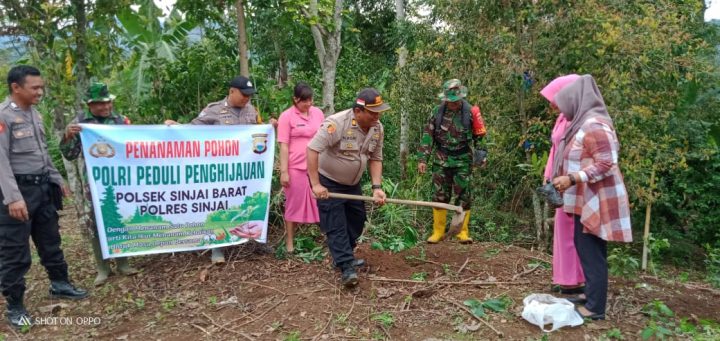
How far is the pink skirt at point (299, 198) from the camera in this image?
505cm

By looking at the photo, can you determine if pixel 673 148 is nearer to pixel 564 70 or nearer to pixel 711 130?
pixel 711 130

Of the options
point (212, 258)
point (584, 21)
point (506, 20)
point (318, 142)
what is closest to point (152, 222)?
point (212, 258)

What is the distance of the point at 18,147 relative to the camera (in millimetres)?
3834

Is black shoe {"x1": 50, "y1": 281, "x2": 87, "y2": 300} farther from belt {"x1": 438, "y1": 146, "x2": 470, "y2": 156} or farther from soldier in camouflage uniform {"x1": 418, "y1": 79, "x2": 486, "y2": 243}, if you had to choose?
belt {"x1": 438, "y1": 146, "x2": 470, "y2": 156}

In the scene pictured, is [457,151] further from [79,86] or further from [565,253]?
[79,86]

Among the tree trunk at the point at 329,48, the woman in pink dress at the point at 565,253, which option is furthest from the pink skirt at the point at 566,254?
the tree trunk at the point at 329,48

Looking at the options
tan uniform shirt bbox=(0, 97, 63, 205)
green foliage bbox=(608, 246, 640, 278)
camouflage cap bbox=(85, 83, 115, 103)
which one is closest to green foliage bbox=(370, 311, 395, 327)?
green foliage bbox=(608, 246, 640, 278)

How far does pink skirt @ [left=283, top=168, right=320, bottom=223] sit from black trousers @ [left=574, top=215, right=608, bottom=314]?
2447mm

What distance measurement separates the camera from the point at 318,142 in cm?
411

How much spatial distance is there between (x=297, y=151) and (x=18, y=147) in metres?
2.23

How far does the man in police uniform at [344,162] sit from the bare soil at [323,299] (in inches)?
Result: 14.4

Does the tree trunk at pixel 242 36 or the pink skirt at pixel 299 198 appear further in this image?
the tree trunk at pixel 242 36

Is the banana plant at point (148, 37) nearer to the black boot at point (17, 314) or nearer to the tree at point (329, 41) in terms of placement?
the tree at point (329, 41)

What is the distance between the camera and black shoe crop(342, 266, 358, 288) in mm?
4191
